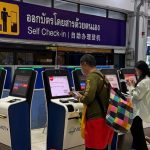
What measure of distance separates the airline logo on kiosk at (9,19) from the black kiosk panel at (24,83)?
3.17 metres

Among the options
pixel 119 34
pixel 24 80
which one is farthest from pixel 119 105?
pixel 119 34

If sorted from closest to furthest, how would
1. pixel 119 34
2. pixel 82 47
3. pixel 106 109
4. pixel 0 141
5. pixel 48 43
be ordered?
pixel 106 109
pixel 0 141
pixel 48 43
pixel 82 47
pixel 119 34

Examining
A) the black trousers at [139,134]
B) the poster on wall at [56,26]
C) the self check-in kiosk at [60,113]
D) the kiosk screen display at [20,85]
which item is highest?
the poster on wall at [56,26]

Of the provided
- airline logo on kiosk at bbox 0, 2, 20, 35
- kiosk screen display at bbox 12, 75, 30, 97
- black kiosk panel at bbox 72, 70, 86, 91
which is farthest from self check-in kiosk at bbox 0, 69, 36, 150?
airline logo on kiosk at bbox 0, 2, 20, 35

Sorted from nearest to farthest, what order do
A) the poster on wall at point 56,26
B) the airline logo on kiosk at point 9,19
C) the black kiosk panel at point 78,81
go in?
the black kiosk panel at point 78,81 < the airline logo on kiosk at point 9,19 < the poster on wall at point 56,26

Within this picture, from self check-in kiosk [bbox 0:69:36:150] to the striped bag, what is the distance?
1.07 metres

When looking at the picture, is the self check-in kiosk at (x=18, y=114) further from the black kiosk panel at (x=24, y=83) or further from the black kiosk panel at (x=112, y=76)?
the black kiosk panel at (x=112, y=76)

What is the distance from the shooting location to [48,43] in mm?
7984

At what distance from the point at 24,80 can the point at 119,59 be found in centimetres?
692

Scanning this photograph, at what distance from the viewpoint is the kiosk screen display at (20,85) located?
380cm

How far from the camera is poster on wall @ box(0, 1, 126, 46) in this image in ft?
23.1

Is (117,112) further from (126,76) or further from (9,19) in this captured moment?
(9,19)

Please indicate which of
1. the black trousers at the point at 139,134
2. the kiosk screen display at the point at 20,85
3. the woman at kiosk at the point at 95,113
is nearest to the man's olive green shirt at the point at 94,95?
the woman at kiosk at the point at 95,113

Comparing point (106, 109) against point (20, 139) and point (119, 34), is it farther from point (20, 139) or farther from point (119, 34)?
point (119, 34)
